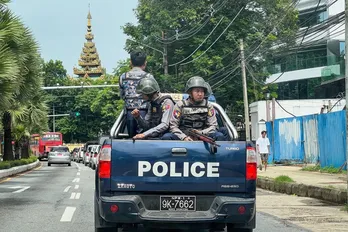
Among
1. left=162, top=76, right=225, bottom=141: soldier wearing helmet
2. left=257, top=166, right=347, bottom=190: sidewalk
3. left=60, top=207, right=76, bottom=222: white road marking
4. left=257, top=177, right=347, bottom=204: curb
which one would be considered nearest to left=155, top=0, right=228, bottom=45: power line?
left=257, top=166, right=347, bottom=190: sidewalk

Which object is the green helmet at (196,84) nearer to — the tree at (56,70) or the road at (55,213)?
the road at (55,213)

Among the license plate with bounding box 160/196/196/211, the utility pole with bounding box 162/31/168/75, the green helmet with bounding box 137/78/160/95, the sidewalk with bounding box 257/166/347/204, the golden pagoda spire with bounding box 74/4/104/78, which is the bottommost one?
the sidewalk with bounding box 257/166/347/204

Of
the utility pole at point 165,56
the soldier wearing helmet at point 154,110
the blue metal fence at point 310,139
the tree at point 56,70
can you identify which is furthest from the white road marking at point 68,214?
the tree at point 56,70

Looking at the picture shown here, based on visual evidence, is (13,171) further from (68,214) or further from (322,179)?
(68,214)

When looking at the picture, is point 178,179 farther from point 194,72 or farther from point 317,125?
point 194,72

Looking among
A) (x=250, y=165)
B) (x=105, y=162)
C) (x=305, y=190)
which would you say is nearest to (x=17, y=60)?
(x=305, y=190)

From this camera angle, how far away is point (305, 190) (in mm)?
14359

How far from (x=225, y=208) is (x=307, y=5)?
5277cm

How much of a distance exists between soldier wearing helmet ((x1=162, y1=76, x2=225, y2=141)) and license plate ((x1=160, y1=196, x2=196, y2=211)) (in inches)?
38.7

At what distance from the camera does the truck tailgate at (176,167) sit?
6.16 metres

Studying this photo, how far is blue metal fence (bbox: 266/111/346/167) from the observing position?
65.9ft

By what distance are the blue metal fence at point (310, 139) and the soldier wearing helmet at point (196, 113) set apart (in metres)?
13.2

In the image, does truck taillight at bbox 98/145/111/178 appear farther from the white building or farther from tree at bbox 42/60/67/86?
tree at bbox 42/60/67/86

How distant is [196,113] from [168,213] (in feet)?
4.79
